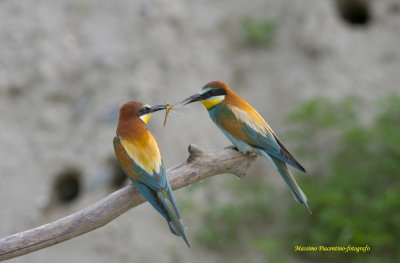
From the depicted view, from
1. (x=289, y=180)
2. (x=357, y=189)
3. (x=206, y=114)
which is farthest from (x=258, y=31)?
(x=289, y=180)

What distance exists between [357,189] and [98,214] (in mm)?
2702

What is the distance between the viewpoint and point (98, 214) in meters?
2.35

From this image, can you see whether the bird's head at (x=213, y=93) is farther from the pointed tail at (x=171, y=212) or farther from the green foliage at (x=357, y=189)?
the green foliage at (x=357, y=189)

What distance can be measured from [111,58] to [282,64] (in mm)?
1950

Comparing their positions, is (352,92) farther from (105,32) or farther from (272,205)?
(105,32)

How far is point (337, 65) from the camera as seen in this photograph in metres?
5.33

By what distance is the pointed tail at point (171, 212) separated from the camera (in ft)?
7.34

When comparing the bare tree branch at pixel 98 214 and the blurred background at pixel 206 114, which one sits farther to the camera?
the blurred background at pixel 206 114

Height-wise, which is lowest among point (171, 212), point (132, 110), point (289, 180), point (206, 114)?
point (206, 114)

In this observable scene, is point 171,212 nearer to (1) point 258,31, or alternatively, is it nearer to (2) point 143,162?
(2) point 143,162

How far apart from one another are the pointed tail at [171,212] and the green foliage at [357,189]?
7.15 feet

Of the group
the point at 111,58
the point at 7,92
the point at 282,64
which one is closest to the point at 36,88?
the point at 7,92

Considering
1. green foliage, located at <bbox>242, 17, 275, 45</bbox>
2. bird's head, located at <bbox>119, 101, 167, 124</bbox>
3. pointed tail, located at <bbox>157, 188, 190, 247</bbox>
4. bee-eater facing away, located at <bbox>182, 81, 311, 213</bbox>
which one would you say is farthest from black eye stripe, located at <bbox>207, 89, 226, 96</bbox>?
green foliage, located at <bbox>242, 17, 275, 45</bbox>

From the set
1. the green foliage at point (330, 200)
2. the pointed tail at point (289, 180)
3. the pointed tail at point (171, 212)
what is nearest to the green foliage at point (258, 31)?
the green foliage at point (330, 200)
